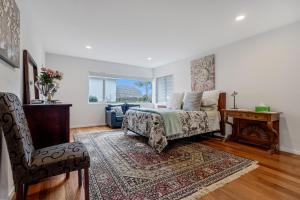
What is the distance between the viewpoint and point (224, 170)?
2.01 meters

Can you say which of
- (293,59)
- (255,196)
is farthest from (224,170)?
(293,59)

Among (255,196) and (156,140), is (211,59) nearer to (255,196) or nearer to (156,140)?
(156,140)

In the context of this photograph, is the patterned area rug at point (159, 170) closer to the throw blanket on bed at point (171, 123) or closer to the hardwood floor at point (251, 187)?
the hardwood floor at point (251, 187)

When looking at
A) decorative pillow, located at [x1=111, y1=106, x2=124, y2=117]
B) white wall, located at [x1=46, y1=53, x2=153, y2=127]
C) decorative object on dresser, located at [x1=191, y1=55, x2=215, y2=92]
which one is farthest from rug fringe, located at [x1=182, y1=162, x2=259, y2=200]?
white wall, located at [x1=46, y1=53, x2=153, y2=127]

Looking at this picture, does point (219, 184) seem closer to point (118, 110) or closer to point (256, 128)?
point (256, 128)

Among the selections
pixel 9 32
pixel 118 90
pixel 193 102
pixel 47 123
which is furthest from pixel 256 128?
pixel 118 90

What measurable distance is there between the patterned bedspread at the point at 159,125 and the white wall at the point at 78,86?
1874mm

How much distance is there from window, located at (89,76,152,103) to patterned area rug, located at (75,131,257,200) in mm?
2681

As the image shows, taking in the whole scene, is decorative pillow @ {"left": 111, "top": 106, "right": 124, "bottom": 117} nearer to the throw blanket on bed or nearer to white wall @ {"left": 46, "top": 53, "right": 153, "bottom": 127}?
white wall @ {"left": 46, "top": 53, "right": 153, "bottom": 127}

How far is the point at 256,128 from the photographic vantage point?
3146 mm

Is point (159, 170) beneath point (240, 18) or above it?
beneath

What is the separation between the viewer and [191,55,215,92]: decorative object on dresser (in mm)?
4051

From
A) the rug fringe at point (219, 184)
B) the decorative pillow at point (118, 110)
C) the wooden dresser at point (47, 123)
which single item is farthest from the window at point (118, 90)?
the rug fringe at point (219, 184)

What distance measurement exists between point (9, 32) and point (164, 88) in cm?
499
